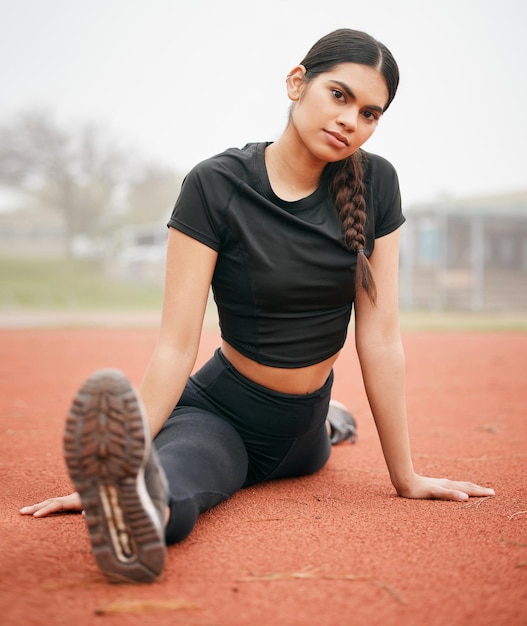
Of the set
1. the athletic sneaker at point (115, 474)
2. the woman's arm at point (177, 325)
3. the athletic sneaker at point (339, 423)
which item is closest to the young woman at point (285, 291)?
the woman's arm at point (177, 325)

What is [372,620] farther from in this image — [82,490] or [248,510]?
[248,510]

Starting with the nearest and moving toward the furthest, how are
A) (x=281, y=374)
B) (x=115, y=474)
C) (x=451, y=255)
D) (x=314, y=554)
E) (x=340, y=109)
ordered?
(x=115, y=474)
(x=314, y=554)
(x=340, y=109)
(x=281, y=374)
(x=451, y=255)

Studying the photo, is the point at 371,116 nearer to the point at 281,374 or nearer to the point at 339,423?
the point at 281,374

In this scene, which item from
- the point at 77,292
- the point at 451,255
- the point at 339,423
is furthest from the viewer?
the point at 451,255

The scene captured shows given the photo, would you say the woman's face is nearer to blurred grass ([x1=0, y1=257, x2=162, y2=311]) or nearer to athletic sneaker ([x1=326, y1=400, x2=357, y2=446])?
athletic sneaker ([x1=326, y1=400, x2=357, y2=446])

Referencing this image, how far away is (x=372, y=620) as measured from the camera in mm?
1561

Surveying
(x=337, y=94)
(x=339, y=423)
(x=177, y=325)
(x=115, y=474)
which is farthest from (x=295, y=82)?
(x=339, y=423)

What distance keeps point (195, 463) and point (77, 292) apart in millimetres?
27077

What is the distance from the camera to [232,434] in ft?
8.16

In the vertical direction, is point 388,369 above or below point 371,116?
below

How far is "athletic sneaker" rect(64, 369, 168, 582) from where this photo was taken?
167cm

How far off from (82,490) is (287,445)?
1.07m

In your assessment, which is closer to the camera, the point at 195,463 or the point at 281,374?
the point at 195,463

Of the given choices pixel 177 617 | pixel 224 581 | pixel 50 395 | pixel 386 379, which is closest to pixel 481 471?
pixel 386 379
